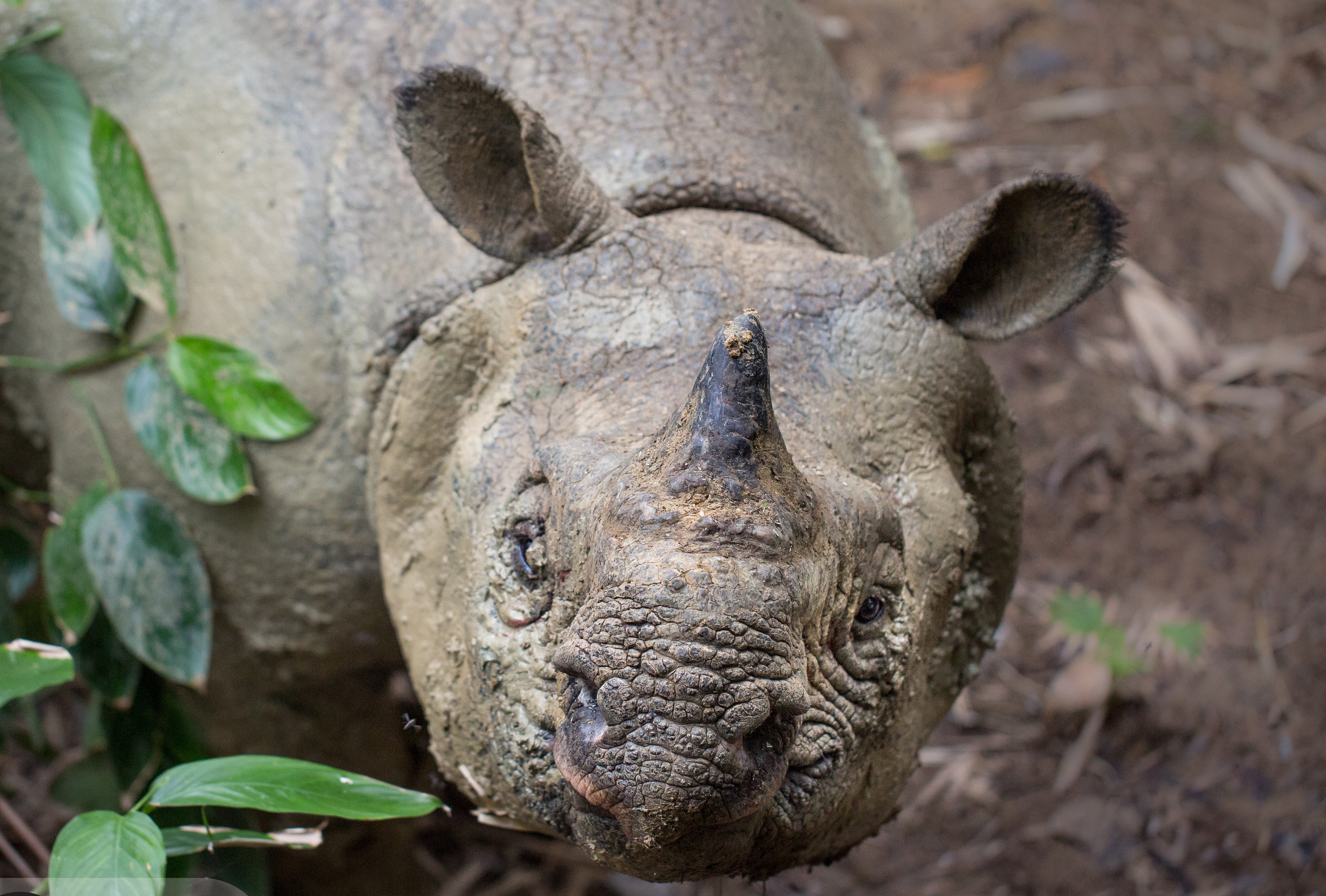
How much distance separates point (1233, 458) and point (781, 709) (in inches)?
129

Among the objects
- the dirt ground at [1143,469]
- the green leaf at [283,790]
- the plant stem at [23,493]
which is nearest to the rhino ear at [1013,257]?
the green leaf at [283,790]

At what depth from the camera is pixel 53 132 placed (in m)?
2.38

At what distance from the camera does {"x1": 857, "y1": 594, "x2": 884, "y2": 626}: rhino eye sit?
5.50 feet

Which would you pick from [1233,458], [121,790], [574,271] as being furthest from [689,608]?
[1233,458]

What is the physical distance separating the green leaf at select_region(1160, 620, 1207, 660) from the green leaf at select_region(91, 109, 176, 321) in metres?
2.75

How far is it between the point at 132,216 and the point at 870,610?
58.9 inches

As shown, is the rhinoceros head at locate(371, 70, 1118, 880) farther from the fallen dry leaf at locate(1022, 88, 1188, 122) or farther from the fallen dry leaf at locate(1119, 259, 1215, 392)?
the fallen dry leaf at locate(1022, 88, 1188, 122)

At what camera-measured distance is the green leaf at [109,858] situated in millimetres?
1561

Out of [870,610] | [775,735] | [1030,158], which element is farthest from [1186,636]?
[775,735]

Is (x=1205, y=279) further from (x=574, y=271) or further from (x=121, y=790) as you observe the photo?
(x=121, y=790)

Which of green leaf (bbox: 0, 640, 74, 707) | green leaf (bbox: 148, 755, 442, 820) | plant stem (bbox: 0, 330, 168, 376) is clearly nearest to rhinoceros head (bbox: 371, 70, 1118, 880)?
green leaf (bbox: 148, 755, 442, 820)

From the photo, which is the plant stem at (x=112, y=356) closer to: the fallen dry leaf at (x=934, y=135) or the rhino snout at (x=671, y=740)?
the rhino snout at (x=671, y=740)

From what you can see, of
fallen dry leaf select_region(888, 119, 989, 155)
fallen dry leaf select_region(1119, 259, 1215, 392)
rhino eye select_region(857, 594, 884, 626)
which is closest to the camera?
rhino eye select_region(857, 594, 884, 626)

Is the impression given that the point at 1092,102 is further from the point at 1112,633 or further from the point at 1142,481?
the point at 1112,633
